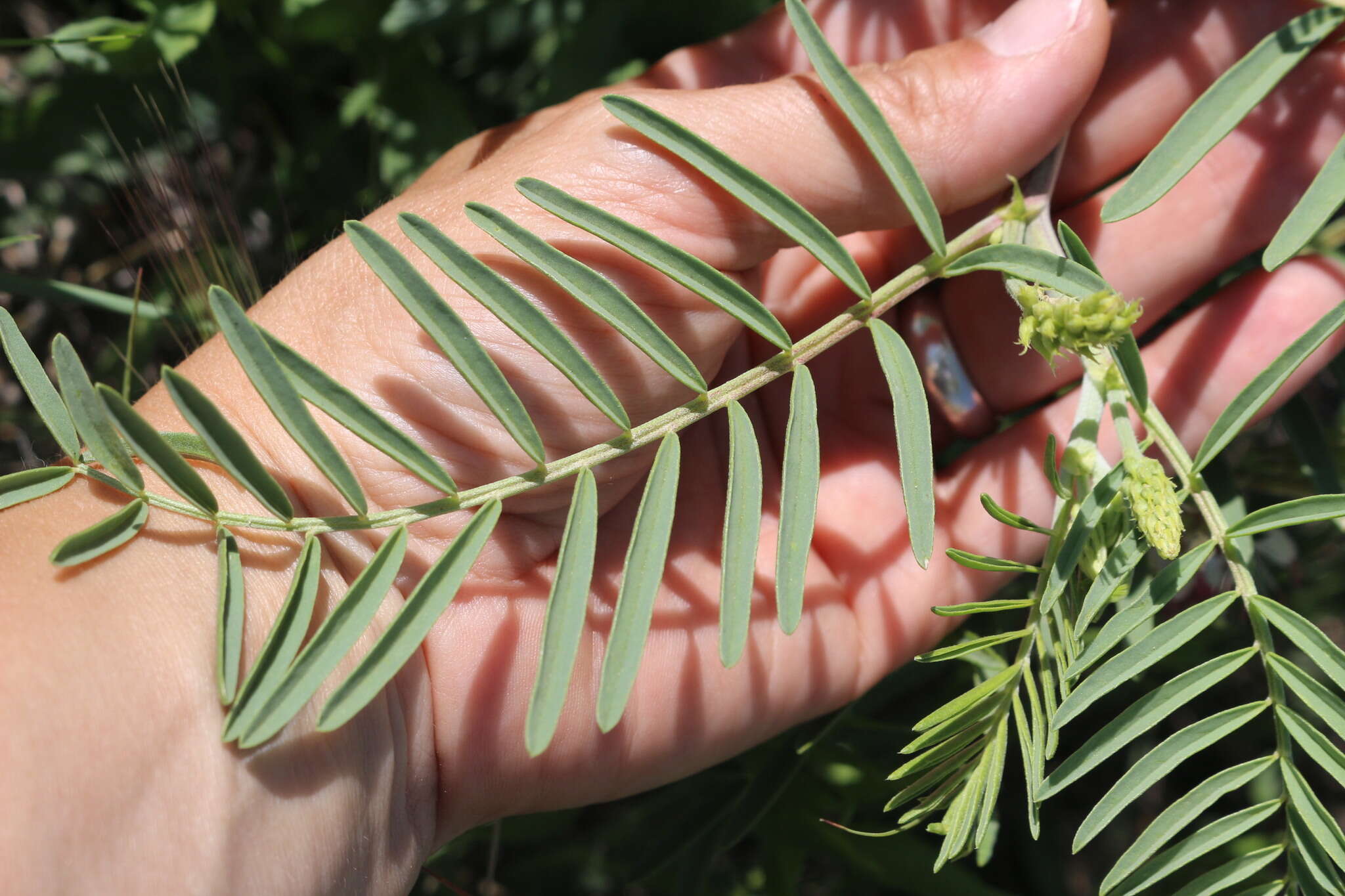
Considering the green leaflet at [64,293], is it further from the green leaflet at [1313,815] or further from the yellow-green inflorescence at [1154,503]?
the green leaflet at [1313,815]

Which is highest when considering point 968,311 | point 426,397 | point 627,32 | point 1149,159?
point 627,32

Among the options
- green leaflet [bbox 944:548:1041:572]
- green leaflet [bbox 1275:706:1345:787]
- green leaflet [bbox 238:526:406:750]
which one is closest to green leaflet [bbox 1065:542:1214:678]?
green leaflet [bbox 944:548:1041:572]

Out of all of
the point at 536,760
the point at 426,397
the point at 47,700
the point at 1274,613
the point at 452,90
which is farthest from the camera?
the point at 452,90

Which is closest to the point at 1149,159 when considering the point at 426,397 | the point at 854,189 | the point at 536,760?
the point at 854,189

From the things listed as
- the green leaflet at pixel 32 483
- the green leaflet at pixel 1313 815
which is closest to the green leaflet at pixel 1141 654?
the green leaflet at pixel 1313 815

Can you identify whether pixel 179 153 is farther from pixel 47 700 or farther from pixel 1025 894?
pixel 1025 894

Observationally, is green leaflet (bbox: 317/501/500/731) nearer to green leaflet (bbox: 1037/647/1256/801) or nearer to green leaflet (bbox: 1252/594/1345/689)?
green leaflet (bbox: 1037/647/1256/801)
